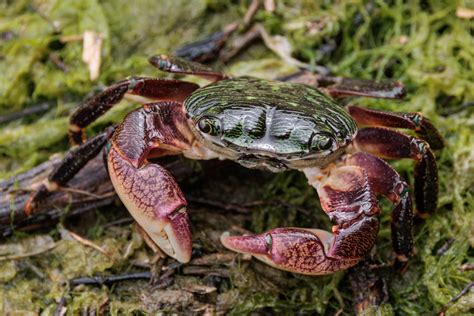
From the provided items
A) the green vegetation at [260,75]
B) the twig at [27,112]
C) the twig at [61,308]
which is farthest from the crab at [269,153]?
the twig at [27,112]

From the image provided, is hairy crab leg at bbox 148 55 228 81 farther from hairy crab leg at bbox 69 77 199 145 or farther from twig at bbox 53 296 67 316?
twig at bbox 53 296 67 316

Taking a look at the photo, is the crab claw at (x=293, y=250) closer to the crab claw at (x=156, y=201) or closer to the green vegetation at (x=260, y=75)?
the crab claw at (x=156, y=201)

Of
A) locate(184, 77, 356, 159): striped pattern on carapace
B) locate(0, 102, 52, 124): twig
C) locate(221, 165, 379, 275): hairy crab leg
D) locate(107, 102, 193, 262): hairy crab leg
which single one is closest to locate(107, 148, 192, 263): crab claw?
locate(107, 102, 193, 262): hairy crab leg

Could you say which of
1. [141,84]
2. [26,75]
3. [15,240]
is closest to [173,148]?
[141,84]

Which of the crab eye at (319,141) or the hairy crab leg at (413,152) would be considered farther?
the hairy crab leg at (413,152)

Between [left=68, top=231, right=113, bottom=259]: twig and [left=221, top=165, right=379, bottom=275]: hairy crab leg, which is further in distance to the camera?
[left=68, top=231, right=113, bottom=259]: twig

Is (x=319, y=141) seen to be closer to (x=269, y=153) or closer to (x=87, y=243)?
(x=269, y=153)

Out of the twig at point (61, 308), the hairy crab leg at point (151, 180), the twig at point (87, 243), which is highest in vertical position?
the hairy crab leg at point (151, 180)

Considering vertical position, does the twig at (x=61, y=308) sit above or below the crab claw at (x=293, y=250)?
below
